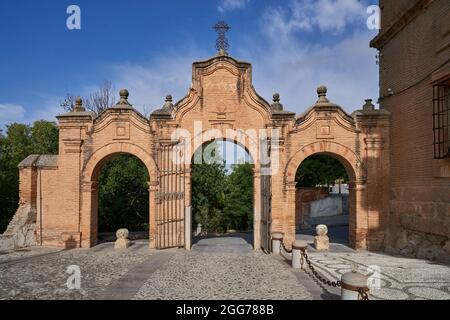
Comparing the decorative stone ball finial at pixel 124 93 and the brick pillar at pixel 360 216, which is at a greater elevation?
the decorative stone ball finial at pixel 124 93

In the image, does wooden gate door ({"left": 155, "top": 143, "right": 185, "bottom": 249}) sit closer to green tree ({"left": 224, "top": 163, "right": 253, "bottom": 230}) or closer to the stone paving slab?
the stone paving slab

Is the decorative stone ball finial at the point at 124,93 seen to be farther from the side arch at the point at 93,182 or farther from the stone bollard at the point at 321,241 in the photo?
the stone bollard at the point at 321,241

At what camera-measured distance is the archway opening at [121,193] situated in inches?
734

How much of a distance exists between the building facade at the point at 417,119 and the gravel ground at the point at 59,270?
8.55 m

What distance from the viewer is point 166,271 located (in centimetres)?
896

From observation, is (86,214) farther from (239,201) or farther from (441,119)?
(239,201)

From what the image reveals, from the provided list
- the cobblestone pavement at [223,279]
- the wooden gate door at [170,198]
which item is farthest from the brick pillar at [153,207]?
the cobblestone pavement at [223,279]

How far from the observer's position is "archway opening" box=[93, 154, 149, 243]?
1866cm

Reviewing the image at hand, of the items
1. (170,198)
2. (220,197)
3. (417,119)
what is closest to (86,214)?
(170,198)

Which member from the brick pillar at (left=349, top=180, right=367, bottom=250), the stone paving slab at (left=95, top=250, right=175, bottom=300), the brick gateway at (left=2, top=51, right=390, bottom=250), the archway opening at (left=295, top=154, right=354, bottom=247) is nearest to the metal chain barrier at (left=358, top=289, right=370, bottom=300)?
the stone paving slab at (left=95, top=250, right=175, bottom=300)

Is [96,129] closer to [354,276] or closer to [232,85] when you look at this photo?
[232,85]

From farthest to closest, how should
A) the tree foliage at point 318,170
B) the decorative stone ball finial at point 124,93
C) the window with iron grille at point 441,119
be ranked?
the tree foliage at point 318,170, the decorative stone ball finial at point 124,93, the window with iron grille at point 441,119

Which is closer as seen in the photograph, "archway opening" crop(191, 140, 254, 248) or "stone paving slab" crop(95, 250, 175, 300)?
"stone paving slab" crop(95, 250, 175, 300)

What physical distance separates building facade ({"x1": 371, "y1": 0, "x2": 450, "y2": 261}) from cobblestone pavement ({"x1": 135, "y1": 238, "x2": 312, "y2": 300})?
452 cm
